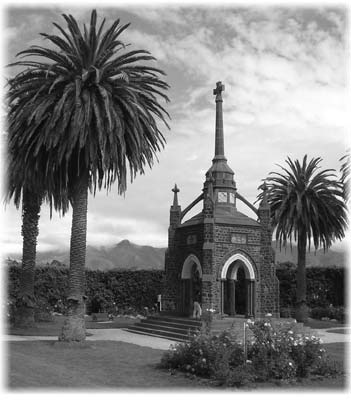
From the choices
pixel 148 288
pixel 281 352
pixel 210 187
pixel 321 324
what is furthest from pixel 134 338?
pixel 148 288

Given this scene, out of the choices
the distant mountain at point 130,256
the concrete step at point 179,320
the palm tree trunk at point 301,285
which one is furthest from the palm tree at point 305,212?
the distant mountain at point 130,256

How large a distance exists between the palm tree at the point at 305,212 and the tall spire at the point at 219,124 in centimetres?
648

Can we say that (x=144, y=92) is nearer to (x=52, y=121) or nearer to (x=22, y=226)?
(x=52, y=121)

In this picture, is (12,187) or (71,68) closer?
(71,68)

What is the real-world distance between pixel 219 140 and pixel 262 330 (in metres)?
14.7

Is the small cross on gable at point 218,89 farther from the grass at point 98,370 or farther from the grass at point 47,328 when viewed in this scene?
the grass at point 98,370

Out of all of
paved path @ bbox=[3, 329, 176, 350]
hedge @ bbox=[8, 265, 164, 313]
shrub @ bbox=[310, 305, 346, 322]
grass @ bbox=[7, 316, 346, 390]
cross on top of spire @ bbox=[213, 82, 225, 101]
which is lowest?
paved path @ bbox=[3, 329, 176, 350]

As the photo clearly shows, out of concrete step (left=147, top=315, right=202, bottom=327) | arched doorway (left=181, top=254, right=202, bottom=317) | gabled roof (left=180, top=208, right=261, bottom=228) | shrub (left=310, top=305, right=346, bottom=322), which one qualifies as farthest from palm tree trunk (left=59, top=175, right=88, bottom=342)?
shrub (left=310, top=305, right=346, bottom=322)

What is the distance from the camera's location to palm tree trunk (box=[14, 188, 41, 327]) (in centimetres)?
2416

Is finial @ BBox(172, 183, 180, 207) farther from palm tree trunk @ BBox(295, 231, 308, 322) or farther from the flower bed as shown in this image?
the flower bed

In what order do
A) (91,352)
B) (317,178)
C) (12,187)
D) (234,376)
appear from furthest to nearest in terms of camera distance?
(317,178), (12,187), (91,352), (234,376)

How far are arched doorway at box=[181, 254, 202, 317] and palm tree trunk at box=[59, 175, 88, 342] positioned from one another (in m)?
7.60

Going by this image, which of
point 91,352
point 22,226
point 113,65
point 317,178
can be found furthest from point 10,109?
point 317,178

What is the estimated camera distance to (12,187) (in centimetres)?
2442
